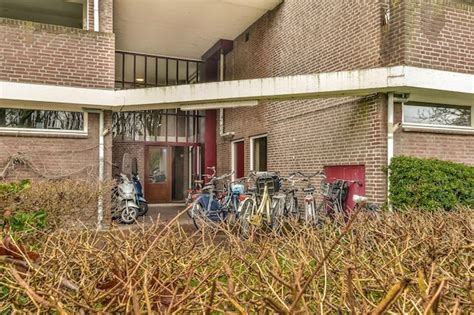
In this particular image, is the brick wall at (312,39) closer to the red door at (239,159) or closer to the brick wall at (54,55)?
the red door at (239,159)

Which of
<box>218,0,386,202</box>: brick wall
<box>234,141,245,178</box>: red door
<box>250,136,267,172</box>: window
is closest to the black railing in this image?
<box>218,0,386,202</box>: brick wall

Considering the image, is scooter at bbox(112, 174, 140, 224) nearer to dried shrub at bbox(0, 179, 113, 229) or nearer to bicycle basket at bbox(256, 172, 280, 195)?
dried shrub at bbox(0, 179, 113, 229)

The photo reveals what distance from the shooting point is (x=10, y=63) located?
332 inches

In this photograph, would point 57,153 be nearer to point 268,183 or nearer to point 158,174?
point 268,183

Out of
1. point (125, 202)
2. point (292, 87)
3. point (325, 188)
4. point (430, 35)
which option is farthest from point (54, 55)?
point (430, 35)

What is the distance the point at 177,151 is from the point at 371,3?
9934mm

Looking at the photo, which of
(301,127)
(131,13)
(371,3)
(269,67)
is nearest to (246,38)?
(269,67)

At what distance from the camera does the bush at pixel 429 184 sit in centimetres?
712

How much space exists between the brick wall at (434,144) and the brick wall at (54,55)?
6484mm

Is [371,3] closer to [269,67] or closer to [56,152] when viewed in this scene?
[269,67]

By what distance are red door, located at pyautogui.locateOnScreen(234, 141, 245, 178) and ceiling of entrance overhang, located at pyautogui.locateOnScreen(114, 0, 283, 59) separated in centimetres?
394

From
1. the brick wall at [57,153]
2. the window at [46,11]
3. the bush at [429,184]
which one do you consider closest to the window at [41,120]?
the brick wall at [57,153]

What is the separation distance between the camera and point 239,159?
13.8 m

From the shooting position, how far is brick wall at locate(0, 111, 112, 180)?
28.5ft
